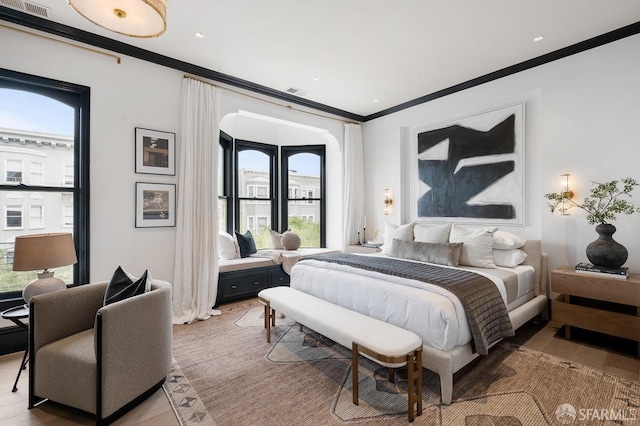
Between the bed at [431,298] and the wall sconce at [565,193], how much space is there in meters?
0.46

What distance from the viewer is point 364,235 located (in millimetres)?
5777

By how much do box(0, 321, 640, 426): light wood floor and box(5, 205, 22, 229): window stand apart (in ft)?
3.99

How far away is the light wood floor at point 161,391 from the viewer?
74.8 inches

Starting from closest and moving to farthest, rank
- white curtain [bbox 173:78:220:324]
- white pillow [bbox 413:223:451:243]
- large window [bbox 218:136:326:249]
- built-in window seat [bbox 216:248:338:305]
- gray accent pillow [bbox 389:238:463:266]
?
1. gray accent pillow [bbox 389:238:463:266]
2. white curtain [bbox 173:78:220:324]
3. white pillow [bbox 413:223:451:243]
4. built-in window seat [bbox 216:248:338:305]
5. large window [bbox 218:136:326:249]

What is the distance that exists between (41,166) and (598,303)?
5.92 m

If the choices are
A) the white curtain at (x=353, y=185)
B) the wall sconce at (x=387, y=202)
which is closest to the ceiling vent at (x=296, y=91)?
the white curtain at (x=353, y=185)

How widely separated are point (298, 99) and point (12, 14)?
10.7 ft

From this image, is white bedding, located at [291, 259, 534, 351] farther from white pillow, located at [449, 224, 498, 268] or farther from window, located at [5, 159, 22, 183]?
window, located at [5, 159, 22, 183]

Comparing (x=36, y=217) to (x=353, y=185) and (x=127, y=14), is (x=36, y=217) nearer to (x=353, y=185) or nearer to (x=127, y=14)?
(x=127, y=14)

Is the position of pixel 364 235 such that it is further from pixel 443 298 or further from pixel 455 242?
pixel 443 298

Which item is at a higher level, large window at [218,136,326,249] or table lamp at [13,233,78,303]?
large window at [218,136,326,249]

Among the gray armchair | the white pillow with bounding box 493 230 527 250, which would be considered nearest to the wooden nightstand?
the white pillow with bounding box 493 230 527 250

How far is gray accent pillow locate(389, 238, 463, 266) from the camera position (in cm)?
329

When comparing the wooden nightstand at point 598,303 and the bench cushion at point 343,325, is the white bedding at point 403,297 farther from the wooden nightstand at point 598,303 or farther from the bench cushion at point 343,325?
the wooden nightstand at point 598,303
